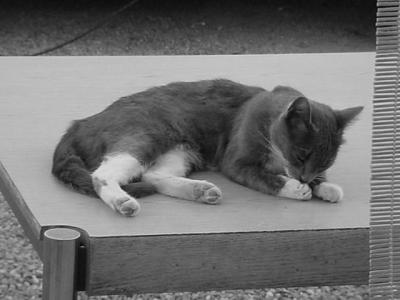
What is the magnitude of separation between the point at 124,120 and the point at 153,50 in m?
2.90

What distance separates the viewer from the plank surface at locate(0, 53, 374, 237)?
1753 millimetres

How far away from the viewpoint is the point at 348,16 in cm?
565

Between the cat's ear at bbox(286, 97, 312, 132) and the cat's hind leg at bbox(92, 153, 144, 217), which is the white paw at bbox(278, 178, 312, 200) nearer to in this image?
the cat's ear at bbox(286, 97, 312, 132)

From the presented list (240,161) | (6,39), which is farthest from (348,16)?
(240,161)

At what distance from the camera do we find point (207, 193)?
187 centimetres

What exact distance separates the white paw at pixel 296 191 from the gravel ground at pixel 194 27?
2.96m

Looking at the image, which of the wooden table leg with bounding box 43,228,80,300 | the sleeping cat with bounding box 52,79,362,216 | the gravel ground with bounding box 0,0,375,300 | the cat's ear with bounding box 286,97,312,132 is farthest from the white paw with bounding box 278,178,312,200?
the gravel ground with bounding box 0,0,375,300

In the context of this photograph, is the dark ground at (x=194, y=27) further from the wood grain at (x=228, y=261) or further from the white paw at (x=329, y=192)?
the wood grain at (x=228, y=261)

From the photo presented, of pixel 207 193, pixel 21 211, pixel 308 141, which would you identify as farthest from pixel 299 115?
pixel 21 211

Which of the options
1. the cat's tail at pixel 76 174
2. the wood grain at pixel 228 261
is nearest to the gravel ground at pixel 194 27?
the cat's tail at pixel 76 174

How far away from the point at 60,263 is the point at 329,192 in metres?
0.64

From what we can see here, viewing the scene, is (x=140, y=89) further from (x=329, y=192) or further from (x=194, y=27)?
(x=194, y=27)

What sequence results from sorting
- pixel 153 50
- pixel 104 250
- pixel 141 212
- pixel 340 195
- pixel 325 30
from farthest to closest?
pixel 325 30
pixel 153 50
pixel 340 195
pixel 141 212
pixel 104 250

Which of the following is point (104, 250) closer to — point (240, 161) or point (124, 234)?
point (124, 234)
